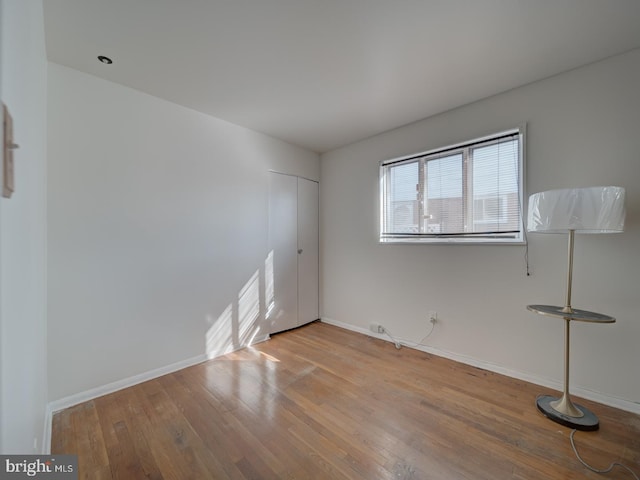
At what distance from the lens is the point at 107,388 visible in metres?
2.14

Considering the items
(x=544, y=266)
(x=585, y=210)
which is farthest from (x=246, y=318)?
(x=585, y=210)

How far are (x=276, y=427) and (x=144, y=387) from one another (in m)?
1.30

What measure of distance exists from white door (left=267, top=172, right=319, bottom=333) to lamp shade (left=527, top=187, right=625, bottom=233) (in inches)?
107

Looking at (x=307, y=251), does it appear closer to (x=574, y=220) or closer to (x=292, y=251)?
(x=292, y=251)

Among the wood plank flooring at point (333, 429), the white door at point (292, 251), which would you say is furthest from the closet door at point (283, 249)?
the wood plank flooring at point (333, 429)

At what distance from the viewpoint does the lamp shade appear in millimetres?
1613

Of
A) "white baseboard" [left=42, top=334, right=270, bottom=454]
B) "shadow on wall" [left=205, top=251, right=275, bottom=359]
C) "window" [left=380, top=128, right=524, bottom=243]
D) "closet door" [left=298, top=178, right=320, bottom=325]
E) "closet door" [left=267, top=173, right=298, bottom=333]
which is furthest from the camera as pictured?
"closet door" [left=298, top=178, right=320, bottom=325]

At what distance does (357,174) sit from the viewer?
365cm

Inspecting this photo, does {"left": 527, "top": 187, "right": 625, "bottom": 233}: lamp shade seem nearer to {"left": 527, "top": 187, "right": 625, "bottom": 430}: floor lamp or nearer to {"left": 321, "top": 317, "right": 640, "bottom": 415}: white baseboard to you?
{"left": 527, "top": 187, "right": 625, "bottom": 430}: floor lamp

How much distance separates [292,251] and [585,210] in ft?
9.62

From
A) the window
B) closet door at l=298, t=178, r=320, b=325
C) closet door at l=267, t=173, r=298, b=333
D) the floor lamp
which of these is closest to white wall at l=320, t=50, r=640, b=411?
the window

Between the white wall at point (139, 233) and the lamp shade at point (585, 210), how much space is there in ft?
9.20

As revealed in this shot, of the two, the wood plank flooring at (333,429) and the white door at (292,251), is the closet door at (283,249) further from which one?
the wood plank flooring at (333,429)

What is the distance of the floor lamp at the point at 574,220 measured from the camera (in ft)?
5.30
